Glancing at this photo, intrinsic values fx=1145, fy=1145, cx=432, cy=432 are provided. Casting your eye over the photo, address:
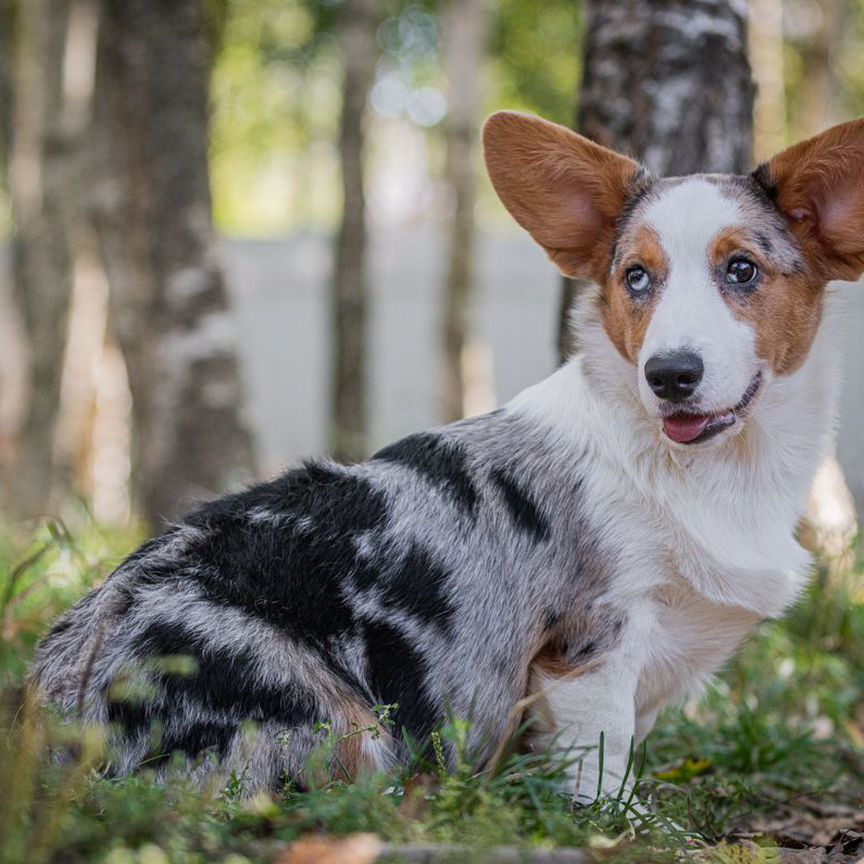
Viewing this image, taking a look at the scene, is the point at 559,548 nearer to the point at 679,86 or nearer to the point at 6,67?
the point at 679,86

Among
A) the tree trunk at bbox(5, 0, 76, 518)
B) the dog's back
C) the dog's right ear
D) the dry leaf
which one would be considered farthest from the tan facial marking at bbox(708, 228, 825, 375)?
the tree trunk at bbox(5, 0, 76, 518)

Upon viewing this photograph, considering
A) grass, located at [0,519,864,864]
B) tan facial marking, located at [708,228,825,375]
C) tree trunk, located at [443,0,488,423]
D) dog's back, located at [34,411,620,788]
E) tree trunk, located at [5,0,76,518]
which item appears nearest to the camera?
grass, located at [0,519,864,864]

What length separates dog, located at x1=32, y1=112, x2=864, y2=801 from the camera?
3008mm

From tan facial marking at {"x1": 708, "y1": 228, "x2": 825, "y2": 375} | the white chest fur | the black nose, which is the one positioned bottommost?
the white chest fur

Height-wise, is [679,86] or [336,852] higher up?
[679,86]

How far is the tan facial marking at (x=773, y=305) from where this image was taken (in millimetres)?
3242

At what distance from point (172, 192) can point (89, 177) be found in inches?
162

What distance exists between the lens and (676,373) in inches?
118

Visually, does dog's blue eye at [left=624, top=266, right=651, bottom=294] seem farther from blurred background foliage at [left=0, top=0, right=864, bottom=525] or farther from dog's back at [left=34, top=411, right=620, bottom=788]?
blurred background foliage at [left=0, top=0, right=864, bottom=525]

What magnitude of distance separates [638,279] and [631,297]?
0.06m

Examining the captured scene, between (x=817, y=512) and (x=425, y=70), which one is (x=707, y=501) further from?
(x=425, y=70)

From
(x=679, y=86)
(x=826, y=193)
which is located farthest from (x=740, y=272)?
(x=679, y=86)

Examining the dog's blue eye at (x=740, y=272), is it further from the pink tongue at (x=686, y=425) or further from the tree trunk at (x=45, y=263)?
the tree trunk at (x=45, y=263)

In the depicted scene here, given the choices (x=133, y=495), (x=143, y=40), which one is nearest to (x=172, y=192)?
(x=143, y=40)
